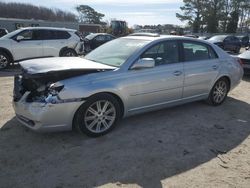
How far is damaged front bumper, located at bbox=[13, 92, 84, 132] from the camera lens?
152 inches

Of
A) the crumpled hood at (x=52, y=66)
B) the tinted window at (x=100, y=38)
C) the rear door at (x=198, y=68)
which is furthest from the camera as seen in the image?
the tinted window at (x=100, y=38)

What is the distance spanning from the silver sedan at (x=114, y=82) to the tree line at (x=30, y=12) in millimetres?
82243

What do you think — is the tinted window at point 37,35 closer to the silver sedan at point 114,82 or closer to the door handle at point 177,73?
the silver sedan at point 114,82

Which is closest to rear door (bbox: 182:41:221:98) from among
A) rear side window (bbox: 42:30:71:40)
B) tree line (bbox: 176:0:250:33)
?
rear side window (bbox: 42:30:71:40)

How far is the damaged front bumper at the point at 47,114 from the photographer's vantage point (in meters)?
3.87

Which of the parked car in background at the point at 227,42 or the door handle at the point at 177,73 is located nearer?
the door handle at the point at 177,73

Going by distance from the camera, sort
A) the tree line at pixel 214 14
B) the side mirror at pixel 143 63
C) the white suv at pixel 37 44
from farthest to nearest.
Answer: the tree line at pixel 214 14 < the white suv at pixel 37 44 < the side mirror at pixel 143 63

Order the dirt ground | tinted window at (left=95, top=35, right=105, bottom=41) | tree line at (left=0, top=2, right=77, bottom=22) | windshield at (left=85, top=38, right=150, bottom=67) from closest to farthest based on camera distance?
1. the dirt ground
2. windshield at (left=85, top=38, right=150, bottom=67)
3. tinted window at (left=95, top=35, right=105, bottom=41)
4. tree line at (left=0, top=2, right=77, bottom=22)

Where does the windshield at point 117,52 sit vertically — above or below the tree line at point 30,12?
below

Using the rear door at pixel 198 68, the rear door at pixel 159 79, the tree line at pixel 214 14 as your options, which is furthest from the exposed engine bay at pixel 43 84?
the tree line at pixel 214 14

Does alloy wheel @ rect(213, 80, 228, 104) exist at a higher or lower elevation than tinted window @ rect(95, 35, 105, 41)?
lower

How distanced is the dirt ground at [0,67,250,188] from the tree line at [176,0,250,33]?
51.2 metres

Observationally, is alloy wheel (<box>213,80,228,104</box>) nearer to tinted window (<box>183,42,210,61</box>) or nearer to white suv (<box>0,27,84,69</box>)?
tinted window (<box>183,42,210,61</box>)

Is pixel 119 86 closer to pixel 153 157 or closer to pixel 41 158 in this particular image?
pixel 153 157
